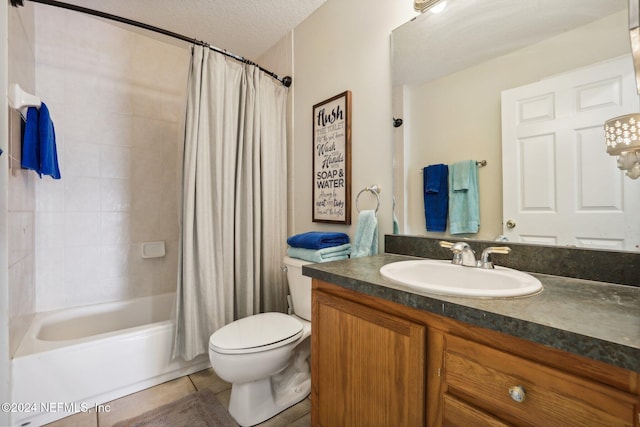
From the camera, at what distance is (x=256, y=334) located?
4.48 ft

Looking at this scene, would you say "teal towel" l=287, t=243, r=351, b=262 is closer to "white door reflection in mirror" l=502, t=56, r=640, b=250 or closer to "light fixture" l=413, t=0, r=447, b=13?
"white door reflection in mirror" l=502, t=56, r=640, b=250

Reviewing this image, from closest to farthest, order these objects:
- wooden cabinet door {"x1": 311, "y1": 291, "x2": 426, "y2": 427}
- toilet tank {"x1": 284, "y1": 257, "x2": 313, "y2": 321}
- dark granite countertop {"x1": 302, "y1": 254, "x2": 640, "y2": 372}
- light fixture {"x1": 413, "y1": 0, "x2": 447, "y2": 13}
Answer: dark granite countertop {"x1": 302, "y1": 254, "x2": 640, "y2": 372}
wooden cabinet door {"x1": 311, "y1": 291, "x2": 426, "y2": 427}
light fixture {"x1": 413, "y1": 0, "x2": 447, "y2": 13}
toilet tank {"x1": 284, "y1": 257, "x2": 313, "y2": 321}

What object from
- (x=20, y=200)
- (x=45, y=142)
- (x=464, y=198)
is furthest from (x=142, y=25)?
(x=464, y=198)

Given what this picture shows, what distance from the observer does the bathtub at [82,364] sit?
1295mm

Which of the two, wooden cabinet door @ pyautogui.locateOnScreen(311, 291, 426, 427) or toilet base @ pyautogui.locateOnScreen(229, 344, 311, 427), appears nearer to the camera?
wooden cabinet door @ pyautogui.locateOnScreen(311, 291, 426, 427)

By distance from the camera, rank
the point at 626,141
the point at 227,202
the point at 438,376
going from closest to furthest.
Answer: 1. the point at 438,376
2. the point at 626,141
3. the point at 227,202

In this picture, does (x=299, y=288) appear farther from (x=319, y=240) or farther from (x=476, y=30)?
(x=476, y=30)

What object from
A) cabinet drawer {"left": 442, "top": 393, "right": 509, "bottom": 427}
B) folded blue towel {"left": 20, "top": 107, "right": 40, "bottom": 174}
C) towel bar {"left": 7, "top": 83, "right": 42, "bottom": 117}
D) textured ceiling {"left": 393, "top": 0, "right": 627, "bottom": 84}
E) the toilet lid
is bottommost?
the toilet lid

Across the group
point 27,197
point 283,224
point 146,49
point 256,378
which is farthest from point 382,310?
A: point 146,49

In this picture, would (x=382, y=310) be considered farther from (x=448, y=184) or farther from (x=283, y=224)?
(x=283, y=224)

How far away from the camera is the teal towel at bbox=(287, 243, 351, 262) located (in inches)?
59.3

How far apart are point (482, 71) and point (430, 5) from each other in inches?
15.6

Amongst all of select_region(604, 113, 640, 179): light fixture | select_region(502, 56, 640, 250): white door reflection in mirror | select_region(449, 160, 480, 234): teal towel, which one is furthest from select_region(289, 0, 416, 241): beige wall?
select_region(604, 113, 640, 179): light fixture

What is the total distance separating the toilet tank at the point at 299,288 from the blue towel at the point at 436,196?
700 mm
